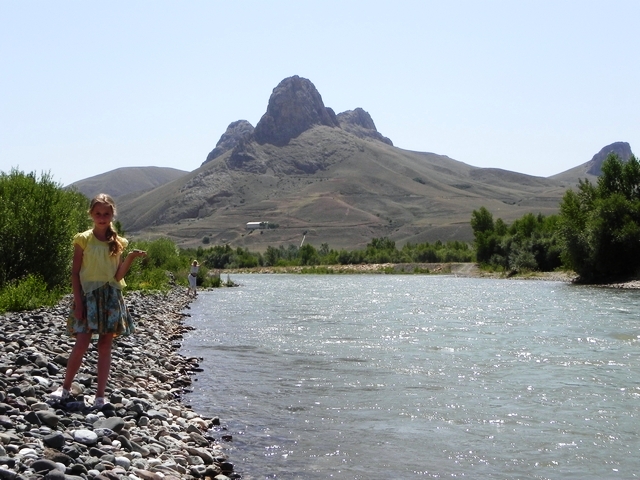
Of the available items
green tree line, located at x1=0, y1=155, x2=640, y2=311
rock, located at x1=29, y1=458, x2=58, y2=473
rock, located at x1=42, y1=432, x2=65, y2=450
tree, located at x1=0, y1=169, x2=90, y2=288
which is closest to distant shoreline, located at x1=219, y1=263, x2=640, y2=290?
green tree line, located at x1=0, y1=155, x2=640, y2=311

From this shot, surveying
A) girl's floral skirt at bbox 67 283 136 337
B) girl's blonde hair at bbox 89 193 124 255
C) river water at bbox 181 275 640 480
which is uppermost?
girl's blonde hair at bbox 89 193 124 255

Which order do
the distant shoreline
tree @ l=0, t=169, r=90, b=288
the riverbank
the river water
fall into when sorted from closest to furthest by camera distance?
1. the river water
2. tree @ l=0, t=169, r=90, b=288
3. the distant shoreline
4. the riverbank

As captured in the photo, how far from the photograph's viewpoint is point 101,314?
8.76 metres

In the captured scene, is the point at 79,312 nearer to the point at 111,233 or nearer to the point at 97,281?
the point at 97,281

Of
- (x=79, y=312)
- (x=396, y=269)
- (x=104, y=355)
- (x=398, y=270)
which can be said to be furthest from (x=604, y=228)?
(x=79, y=312)

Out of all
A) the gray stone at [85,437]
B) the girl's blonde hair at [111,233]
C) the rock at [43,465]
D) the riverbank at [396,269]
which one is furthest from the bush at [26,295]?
the riverbank at [396,269]

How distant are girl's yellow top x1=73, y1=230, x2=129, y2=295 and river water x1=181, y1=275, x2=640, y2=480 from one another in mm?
2921

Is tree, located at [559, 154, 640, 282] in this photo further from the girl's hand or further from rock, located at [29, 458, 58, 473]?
rock, located at [29, 458, 58, 473]

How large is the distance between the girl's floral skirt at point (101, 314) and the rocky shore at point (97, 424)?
1034mm

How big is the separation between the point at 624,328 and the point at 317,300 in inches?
860

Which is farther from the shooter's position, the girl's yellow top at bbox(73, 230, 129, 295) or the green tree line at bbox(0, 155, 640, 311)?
the green tree line at bbox(0, 155, 640, 311)

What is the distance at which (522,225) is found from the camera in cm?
9381

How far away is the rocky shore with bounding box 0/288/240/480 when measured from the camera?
23.4ft

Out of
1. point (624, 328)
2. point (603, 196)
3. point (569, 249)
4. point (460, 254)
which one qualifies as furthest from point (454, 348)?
point (460, 254)
